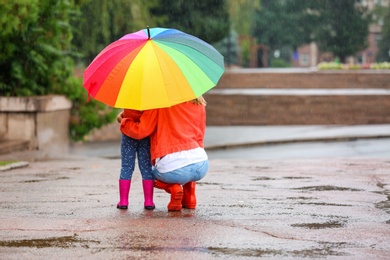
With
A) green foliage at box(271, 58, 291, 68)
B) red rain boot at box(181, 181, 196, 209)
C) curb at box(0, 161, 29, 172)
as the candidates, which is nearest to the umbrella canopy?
red rain boot at box(181, 181, 196, 209)

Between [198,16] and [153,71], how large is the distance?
91.4 feet

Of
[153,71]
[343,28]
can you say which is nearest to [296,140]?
[153,71]

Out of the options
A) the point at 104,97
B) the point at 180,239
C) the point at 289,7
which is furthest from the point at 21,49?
the point at 289,7

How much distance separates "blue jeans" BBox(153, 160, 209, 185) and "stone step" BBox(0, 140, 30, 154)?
8.75m

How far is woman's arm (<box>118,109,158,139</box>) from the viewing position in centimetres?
806

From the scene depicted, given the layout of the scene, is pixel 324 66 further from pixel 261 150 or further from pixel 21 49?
pixel 21 49

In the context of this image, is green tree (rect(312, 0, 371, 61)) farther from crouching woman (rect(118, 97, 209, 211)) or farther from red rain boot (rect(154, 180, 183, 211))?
crouching woman (rect(118, 97, 209, 211))

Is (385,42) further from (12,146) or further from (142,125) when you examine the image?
(142,125)

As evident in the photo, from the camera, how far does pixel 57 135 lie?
1834 cm

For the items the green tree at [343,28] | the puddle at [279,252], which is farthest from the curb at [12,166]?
the green tree at [343,28]

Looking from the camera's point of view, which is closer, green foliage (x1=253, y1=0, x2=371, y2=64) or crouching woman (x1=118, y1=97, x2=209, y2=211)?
crouching woman (x1=118, y1=97, x2=209, y2=211)

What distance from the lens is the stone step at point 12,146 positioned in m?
16.5

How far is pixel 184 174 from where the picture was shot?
26.5 ft

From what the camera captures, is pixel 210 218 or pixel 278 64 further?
pixel 278 64
